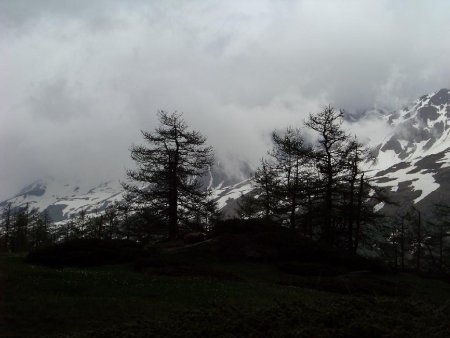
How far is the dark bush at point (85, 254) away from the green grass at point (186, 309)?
15.5 feet

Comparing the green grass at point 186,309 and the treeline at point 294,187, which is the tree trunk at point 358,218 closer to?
the treeline at point 294,187

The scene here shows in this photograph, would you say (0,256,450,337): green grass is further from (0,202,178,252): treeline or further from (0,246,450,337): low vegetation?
(0,202,178,252): treeline

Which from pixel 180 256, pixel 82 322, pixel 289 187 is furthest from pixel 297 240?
pixel 82 322

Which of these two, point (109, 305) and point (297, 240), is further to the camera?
point (297, 240)

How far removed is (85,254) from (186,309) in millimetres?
11761

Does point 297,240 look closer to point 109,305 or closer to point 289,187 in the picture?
point 289,187

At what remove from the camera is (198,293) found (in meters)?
16.0

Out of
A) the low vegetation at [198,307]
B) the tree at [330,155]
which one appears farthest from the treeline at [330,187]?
the low vegetation at [198,307]

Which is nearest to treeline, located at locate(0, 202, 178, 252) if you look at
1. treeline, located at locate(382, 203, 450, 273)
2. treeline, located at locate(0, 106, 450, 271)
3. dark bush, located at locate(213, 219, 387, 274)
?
treeline, located at locate(0, 106, 450, 271)

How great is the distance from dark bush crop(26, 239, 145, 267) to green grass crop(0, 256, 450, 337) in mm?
4730

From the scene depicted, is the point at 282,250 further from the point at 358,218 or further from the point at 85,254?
the point at 85,254

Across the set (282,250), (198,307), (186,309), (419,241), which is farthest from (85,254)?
(419,241)

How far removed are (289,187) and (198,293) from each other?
2405cm

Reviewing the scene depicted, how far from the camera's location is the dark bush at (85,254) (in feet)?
75.6
